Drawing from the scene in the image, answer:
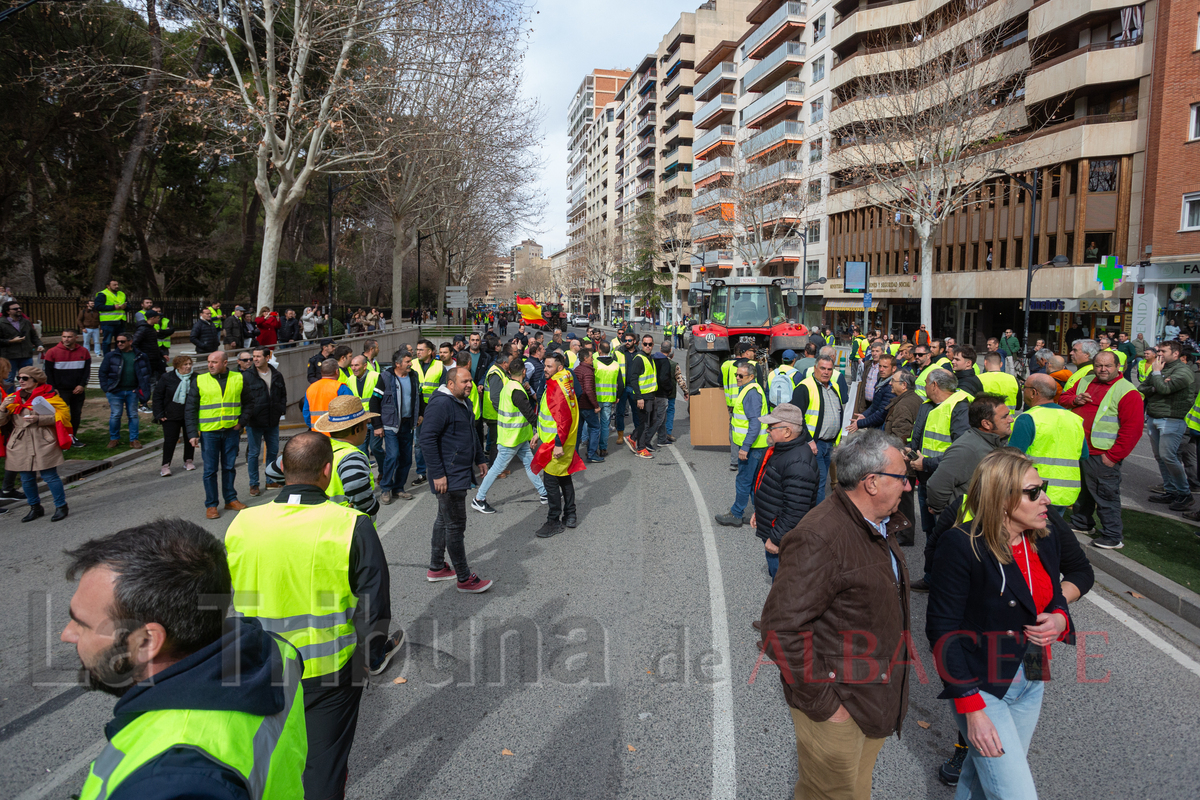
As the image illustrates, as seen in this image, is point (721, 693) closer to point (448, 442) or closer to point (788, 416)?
point (788, 416)

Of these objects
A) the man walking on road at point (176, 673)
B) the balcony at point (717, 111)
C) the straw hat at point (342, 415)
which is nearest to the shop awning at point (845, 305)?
the balcony at point (717, 111)

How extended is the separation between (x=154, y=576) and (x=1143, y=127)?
35981 millimetres

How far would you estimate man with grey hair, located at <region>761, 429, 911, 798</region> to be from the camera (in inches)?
97.0

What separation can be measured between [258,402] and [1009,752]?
27.7ft

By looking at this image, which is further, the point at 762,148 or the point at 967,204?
the point at 762,148

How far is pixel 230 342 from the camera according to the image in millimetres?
18594

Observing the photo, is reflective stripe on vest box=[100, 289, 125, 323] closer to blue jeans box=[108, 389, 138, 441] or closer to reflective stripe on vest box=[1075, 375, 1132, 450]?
blue jeans box=[108, 389, 138, 441]

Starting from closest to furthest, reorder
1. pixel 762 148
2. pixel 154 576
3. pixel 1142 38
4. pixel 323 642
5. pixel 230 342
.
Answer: pixel 154 576 → pixel 323 642 → pixel 230 342 → pixel 1142 38 → pixel 762 148

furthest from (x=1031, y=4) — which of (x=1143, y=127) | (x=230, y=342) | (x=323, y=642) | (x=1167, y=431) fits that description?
(x=323, y=642)

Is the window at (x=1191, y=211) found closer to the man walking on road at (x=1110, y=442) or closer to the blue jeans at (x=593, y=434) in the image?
the man walking on road at (x=1110, y=442)

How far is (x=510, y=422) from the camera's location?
777 centimetres

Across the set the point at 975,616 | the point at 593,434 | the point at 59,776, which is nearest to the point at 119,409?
the point at 593,434

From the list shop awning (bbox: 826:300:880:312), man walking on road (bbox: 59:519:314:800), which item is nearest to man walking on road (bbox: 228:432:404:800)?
man walking on road (bbox: 59:519:314:800)

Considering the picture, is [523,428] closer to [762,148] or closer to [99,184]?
[99,184]
